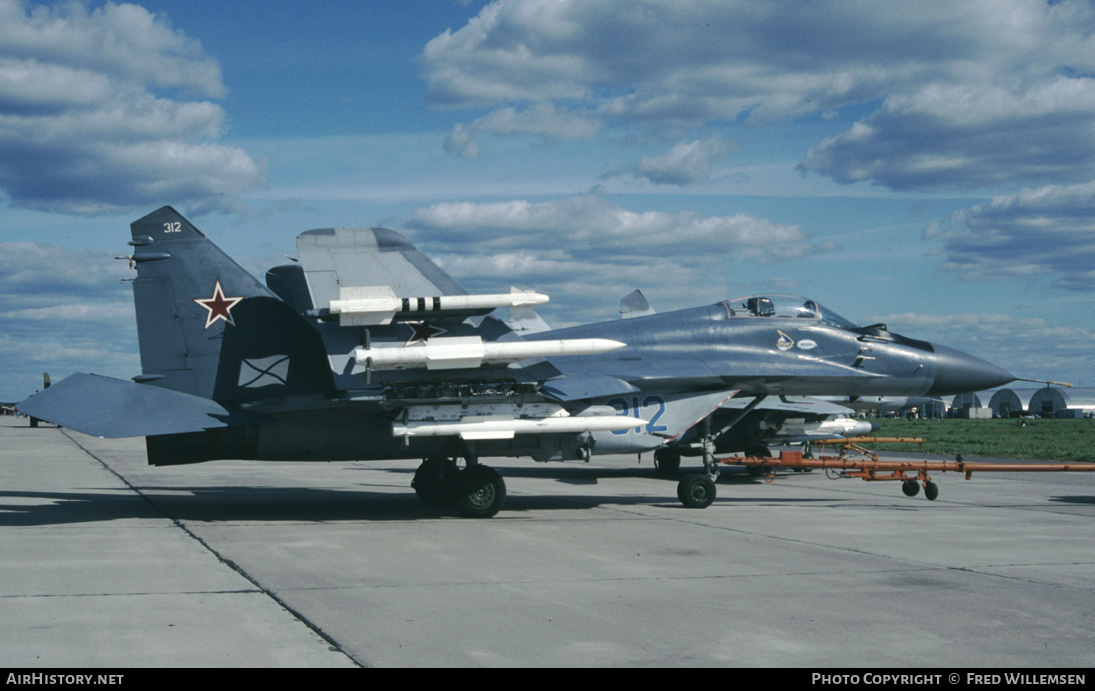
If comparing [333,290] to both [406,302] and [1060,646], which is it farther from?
[1060,646]

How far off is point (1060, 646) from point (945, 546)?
186 inches

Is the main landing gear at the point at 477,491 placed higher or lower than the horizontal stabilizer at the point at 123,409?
lower

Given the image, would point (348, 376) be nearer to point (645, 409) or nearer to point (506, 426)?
point (506, 426)

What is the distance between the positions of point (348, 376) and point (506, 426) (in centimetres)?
210

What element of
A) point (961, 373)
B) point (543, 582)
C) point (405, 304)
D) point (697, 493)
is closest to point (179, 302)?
point (405, 304)

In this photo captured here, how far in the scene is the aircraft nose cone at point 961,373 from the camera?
15414 millimetres

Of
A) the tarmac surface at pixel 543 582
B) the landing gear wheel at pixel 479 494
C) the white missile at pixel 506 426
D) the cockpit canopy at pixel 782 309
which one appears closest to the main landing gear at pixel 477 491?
the landing gear wheel at pixel 479 494

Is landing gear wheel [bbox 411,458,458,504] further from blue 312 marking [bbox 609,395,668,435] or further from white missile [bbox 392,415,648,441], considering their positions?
blue 312 marking [bbox 609,395,668,435]

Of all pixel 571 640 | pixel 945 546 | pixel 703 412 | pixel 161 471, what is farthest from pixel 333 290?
pixel 161 471

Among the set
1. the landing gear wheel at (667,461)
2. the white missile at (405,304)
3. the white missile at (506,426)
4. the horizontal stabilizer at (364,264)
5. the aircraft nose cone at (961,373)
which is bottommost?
the landing gear wheel at (667,461)

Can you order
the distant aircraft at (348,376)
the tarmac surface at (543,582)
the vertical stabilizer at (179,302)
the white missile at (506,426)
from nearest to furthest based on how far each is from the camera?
the tarmac surface at (543,582) → the distant aircraft at (348,376) → the white missile at (506,426) → the vertical stabilizer at (179,302)

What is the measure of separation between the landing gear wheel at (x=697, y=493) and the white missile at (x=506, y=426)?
187 cm

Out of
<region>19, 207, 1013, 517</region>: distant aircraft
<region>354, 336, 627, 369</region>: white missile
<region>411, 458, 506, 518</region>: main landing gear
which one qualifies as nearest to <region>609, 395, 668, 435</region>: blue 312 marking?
<region>19, 207, 1013, 517</region>: distant aircraft

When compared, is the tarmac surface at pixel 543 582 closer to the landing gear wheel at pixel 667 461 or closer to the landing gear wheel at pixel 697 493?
the landing gear wheel at pixel 697 493
